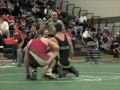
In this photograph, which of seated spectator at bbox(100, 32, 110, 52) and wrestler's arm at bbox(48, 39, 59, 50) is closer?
wrestler's arm at bbox(48, 39, 59, 50)

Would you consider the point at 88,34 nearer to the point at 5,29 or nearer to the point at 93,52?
the point at 93,52

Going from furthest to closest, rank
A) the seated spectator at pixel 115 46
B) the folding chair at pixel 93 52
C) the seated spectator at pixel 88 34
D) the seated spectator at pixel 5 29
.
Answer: the seated spectator at pixel 88 34 < the seated spectator at pixel 115 46 < the folding chair at pixel 93 52 < the seated spectator at pixel 5 29

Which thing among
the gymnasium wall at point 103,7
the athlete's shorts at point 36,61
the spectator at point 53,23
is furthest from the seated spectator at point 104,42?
the athlete's shorts at point 36,61

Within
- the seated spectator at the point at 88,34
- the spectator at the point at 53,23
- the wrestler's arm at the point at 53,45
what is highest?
the spectator at the point at 53,23

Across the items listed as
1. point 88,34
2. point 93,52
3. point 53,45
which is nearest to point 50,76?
point 53,45

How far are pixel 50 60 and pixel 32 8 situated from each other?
17460 mm

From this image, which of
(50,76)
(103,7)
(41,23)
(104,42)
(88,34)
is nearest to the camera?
(50,76)

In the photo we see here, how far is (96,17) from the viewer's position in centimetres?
3125

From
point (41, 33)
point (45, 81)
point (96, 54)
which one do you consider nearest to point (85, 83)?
point (45, 81)

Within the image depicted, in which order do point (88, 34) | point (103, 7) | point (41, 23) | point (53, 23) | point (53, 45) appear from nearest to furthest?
point (53, 45) → point (53, 23) → point (41, 23) → point (88, 34) → point (103, 7)

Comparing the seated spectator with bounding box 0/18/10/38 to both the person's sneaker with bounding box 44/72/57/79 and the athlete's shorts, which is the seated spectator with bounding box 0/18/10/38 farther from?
the person's sneaker with bounding box 44/72/57/79

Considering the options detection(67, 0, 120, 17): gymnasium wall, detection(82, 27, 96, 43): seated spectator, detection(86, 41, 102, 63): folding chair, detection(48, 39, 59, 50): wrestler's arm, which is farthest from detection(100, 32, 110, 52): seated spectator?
detection(48, 39, 59, 50): wrestler's arm

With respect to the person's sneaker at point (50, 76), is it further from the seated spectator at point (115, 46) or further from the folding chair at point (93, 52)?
the seated spectator at point (115, 46)

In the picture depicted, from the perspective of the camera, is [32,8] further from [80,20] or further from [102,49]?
[102,49]
